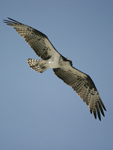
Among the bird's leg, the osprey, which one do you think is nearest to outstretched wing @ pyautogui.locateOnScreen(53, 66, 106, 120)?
the osprey

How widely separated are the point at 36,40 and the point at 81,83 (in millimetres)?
2544

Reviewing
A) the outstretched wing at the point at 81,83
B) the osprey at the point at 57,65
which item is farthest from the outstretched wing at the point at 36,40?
the outstretched wing at the point at 81,83

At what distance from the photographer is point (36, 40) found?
9.05 m

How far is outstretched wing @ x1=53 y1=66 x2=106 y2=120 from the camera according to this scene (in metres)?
9.62

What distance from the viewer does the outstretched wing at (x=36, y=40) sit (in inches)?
348

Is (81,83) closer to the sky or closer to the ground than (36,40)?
closer to the ground

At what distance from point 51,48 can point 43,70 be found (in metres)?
0.94

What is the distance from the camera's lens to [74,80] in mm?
9891

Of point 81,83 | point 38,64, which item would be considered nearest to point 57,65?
point 38,64

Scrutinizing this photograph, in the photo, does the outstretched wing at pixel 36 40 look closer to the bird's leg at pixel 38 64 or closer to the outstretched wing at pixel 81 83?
the bird's leg at pixel 38 64

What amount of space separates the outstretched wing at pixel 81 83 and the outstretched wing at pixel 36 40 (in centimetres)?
87

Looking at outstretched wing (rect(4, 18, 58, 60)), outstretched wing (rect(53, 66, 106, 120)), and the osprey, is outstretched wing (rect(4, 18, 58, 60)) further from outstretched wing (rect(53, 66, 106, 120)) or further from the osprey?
outstretched wing (rect(53, 66, 106, 120))

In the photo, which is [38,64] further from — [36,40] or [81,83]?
[81,83]

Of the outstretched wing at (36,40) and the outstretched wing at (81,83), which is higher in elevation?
the outstretched wing at (36,40)
